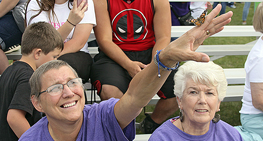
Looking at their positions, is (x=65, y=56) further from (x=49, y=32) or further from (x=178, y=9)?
(x=178, y=9)

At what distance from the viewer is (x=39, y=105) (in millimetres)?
1487

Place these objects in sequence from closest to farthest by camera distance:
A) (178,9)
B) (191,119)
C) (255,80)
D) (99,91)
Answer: (191,119), (255,80), (99,91), (178,9)

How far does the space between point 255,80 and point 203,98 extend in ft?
2.00

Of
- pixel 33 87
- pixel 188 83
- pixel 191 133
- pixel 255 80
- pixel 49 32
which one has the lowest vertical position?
pixel 191 133

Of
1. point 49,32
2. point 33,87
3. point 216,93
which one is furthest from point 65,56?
point 216,93

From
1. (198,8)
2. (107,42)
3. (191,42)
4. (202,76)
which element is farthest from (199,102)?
(198,8)

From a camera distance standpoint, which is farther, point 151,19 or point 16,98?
point 151,19

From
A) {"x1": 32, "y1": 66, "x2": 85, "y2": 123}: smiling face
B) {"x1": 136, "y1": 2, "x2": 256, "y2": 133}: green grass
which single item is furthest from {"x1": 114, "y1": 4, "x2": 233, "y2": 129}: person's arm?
{"x1": 136, "y1": 2, "x2": 256, "y2": 133}: green grass

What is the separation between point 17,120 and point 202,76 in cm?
123

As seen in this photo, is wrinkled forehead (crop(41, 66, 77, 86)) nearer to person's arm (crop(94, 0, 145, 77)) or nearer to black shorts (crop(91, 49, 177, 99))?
black shorts (crop(91, 49, 177, 99))

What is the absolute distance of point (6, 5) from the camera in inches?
107

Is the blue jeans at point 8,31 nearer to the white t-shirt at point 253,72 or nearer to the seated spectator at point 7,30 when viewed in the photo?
the seated spectator at point 7,30

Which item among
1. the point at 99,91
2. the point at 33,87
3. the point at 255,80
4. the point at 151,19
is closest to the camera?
the point at 33,87

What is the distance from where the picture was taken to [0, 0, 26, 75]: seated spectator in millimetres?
2736
